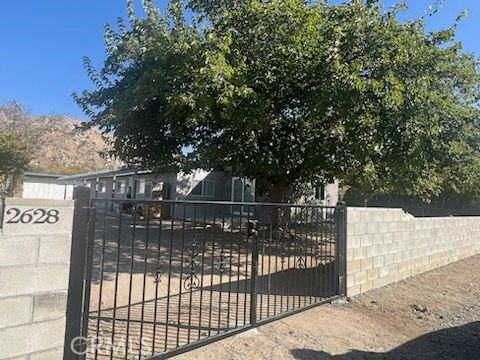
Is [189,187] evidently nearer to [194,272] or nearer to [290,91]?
[290,91]

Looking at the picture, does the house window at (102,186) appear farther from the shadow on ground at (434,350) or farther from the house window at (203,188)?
the shadow on ground at (434,350)

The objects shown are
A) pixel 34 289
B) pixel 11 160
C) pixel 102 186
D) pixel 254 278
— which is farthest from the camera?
Answer: pixel 102 186

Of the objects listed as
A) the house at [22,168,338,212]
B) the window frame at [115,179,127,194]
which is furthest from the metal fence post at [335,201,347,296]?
the window frame at [115,179,127,194]

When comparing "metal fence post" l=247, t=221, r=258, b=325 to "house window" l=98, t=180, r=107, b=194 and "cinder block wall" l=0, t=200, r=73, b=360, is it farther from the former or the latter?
"house window" l=98, t=180, r=107, b=194

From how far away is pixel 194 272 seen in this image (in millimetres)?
4707

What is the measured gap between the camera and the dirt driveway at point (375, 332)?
14.9 ft

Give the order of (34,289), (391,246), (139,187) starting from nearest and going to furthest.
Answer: (34,289)
(391,246)
(139,187)

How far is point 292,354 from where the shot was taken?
443 cm

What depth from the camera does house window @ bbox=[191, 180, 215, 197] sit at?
23.2 m

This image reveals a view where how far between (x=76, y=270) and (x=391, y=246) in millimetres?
6907

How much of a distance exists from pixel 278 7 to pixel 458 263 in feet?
29.3

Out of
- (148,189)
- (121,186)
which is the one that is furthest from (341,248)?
(121,186)

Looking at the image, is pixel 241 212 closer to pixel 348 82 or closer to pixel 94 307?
pixel 94 307

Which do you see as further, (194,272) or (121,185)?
(121,185)
